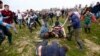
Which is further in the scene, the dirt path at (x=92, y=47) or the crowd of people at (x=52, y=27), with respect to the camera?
the dirt path at (x=92, y=47)

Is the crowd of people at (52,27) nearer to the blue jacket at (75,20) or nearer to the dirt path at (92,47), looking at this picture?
the blue jacket at (75,20)

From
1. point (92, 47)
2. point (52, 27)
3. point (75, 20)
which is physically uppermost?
point (52, 27)

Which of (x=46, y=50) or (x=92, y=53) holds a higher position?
(x=46, y=50)

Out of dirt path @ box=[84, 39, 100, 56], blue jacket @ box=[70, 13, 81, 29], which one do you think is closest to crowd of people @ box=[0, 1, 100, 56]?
blue jacket @ box=[70, 13, 81, 29]

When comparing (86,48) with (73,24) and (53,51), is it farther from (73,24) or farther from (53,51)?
(53,51)

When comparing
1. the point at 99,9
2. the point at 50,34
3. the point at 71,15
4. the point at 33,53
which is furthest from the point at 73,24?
the point at 99,9

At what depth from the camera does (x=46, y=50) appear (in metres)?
6.77

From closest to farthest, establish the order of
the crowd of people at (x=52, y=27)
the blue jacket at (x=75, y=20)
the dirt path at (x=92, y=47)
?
1. the crowd of people at (x=52, y=27)
2. the blue jacket at (x=75, y=20)
3. the dirt path at (x=92, y=47)

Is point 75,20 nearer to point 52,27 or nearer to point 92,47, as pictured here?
point 52,27

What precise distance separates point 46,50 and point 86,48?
37.6 ft

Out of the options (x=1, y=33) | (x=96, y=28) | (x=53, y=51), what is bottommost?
(x=96, y=28)

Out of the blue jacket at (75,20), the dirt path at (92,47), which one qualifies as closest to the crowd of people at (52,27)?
the blue jacket at (75,20)

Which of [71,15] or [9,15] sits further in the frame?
[9,15]

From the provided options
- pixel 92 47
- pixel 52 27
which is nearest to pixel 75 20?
pixel 52 27
